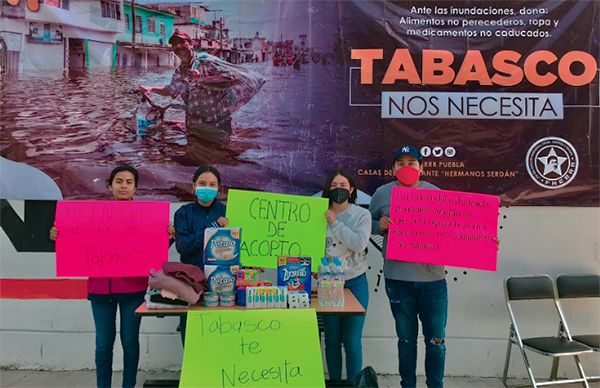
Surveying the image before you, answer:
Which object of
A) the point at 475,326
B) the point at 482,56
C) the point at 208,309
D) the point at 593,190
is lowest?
the point at 475,326

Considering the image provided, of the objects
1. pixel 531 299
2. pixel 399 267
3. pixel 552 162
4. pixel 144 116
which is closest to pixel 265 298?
pixel 399 267

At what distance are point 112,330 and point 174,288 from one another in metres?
1.07

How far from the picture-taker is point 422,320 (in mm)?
3182

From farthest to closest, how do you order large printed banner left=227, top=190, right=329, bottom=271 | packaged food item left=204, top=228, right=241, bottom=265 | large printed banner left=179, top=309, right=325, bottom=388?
large printed banner left=227, top=190, right=329, bottom=271, packaged food item left=204, top=228, right=241, bottom=265, large printed banner left=179, top=309, right=325, bottom=388

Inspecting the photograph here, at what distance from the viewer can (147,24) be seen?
423 centimetres

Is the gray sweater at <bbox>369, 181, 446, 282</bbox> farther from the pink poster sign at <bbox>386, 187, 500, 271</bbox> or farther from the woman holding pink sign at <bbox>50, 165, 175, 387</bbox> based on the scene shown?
the woman holding pink sign at <bbox>50, 165, 175, 387</bbox>

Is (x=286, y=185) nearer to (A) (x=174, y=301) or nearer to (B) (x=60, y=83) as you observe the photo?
(A) (x=174, y=301)

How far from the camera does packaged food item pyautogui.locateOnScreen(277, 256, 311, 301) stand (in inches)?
101

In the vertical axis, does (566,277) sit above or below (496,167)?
below

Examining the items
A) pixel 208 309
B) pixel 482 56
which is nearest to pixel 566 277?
pixel 482 56

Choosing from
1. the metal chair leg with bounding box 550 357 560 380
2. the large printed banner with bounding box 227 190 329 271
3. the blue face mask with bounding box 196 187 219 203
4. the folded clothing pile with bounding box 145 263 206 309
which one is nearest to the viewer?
the folded clothing pile with bounding box 145 263 206 309

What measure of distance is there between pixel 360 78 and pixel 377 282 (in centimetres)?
176

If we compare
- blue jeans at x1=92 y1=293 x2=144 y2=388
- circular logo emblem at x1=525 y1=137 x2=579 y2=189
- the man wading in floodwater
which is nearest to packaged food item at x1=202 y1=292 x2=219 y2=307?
blue jeans at x1=92 y1=293 x2=144 y2=388

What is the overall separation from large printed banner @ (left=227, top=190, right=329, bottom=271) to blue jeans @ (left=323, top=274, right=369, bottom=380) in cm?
38
